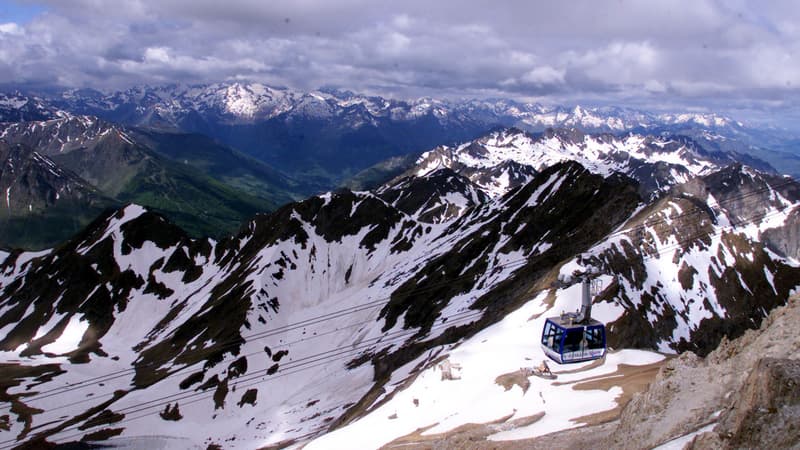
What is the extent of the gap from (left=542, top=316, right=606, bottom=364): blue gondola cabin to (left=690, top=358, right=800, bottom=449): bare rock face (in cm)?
2377

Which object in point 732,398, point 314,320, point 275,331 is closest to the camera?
point 732,398

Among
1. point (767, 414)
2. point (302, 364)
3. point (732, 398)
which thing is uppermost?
point (767, 414)

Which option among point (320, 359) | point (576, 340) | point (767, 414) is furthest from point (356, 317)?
point (767, 414)

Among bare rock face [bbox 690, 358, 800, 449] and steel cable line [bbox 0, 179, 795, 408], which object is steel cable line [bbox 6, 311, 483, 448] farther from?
bare rock face [bbox 690, 358, 800, 449]

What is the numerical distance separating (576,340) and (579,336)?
40 cm

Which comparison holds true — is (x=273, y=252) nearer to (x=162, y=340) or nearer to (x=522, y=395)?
(x=162, y=340)

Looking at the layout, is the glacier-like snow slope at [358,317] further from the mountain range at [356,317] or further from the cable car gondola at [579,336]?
the cable car gondola at [579,336]

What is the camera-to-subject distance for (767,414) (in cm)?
1442

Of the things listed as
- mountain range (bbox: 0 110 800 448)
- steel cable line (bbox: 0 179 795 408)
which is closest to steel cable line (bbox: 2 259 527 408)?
steel cable line (bbox: 0 179 795 408)

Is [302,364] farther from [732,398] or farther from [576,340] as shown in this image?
[732,398]

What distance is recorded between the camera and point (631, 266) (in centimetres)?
9938

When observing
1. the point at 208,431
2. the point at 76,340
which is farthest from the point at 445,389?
the point at 76,340

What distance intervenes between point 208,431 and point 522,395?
321 feet

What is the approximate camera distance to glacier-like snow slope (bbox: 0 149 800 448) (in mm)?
80188
